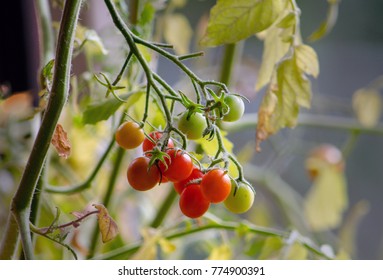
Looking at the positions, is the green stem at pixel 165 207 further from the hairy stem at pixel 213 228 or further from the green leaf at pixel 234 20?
the green leaf at pixel 234 20

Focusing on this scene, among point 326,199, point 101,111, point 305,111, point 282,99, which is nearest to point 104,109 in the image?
point 101,111

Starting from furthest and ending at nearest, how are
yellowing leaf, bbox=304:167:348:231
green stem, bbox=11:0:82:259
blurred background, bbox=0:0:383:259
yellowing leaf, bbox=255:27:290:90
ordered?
yellowing leaf, bbox=304:167:348:231 < blurred background, bbox=0:0:383:259 < yellowing leaf, bbox=255:27:290:90 < green stem, bbox=11:0:82:259

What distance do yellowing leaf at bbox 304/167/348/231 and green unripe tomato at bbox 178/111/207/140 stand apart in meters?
0.40

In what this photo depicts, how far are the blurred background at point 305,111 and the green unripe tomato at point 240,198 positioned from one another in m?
0.17

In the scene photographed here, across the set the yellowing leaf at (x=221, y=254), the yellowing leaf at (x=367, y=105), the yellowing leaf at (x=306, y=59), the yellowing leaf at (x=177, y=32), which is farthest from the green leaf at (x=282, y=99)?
the yellowing leaf at (x=367, y=105)

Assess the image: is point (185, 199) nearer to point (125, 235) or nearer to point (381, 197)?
point (125, 235)

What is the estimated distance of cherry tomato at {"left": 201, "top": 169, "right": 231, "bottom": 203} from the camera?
26 centimetres

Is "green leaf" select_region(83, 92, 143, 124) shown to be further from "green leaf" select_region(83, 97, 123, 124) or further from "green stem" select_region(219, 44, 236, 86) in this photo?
"green stem" select_region(219, 44, 236, 86)

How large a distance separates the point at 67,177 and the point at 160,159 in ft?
0.97

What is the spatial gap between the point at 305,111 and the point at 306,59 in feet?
1.50

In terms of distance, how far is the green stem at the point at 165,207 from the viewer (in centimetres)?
45

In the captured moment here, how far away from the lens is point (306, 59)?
0.34 metres

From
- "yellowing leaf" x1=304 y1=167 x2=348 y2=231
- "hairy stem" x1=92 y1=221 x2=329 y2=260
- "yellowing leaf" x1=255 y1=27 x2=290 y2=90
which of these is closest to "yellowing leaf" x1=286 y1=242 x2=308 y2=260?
"hairy stem" x1=92 y1=221 x2=329 y2=260
